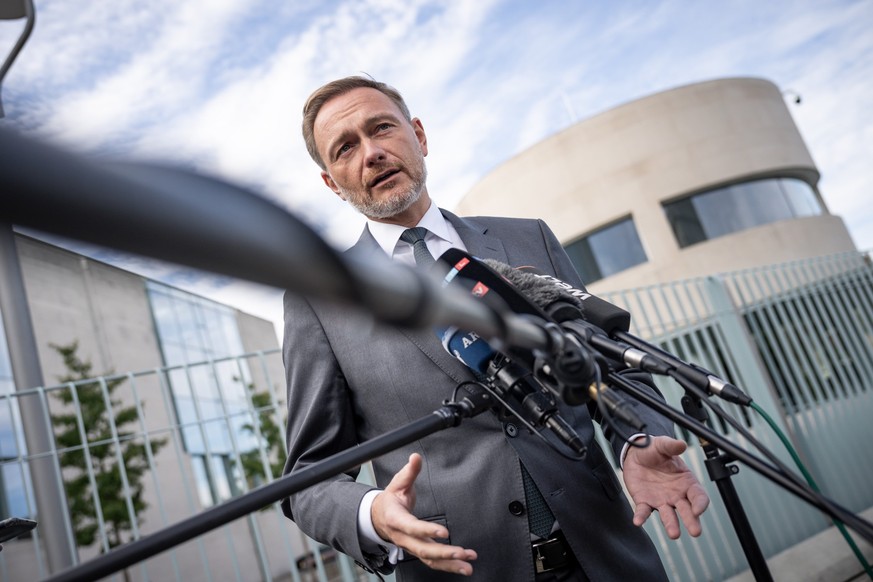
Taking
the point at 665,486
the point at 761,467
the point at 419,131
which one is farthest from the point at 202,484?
the point at 761,467

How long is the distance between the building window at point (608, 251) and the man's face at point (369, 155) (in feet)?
62.6

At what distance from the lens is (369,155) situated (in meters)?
2.00

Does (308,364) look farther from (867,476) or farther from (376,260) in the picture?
(867,476)

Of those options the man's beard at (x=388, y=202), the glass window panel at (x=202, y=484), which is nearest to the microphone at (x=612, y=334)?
the man's beard at (x=388, y=202)

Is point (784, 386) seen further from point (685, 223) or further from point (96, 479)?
point (685, 223)

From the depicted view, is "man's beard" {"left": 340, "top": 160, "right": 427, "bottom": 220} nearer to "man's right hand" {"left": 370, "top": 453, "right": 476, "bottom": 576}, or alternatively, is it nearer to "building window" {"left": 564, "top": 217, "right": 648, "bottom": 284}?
"man's right hand" {"left": 370, "top": 453, "right": 476, "bottom": 576}

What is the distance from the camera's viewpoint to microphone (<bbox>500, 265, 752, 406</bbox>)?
1.31 meters

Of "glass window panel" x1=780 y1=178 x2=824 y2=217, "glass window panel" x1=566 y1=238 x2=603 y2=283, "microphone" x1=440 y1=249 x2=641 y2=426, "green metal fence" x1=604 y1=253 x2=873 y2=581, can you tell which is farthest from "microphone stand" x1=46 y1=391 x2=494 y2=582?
"glass window panel" x1=780 y1=178 x2=824 y2=217

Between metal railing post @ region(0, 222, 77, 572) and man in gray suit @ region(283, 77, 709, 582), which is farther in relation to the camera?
metal railing post @ region(0, 222, 77, 572)

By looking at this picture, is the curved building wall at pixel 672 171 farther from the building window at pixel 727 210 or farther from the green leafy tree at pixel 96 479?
the green leafy tree at pixel 96 479

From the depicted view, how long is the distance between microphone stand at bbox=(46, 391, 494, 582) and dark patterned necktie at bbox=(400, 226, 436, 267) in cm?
80

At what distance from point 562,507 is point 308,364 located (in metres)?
0.85

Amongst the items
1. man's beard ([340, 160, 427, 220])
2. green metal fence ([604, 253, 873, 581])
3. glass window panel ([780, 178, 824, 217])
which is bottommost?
green metal fence ([604, 253, 873, 581])

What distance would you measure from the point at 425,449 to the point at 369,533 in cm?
39
